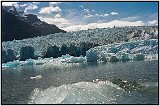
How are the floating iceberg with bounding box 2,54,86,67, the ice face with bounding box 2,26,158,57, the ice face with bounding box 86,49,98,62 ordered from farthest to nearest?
the ice face with bounding box 2,26,158,57 < the ice face with bounding box 86,49,98,62 < the floating iceberg with bounding box 2,54,86,67

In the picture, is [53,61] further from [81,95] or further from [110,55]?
[81,95]

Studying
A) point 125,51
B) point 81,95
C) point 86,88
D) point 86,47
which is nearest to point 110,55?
point 125,51

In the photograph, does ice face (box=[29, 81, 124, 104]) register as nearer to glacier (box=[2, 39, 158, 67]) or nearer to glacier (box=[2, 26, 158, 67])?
glacier (box=[2, 26, 158, 67])

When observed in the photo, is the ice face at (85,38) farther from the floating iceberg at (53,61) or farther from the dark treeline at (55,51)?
the floating iceberg at (53,61)

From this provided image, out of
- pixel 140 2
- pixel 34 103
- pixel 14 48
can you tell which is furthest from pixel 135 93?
pixel 14 48

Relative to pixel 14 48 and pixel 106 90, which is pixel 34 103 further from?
pixel 14 48

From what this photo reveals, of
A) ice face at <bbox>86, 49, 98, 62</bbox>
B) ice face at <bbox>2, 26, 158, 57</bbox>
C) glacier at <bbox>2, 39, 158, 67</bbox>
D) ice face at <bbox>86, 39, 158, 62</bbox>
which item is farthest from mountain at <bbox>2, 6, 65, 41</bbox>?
ice face at <bbox>86, 39, 158, 62</bbox>
